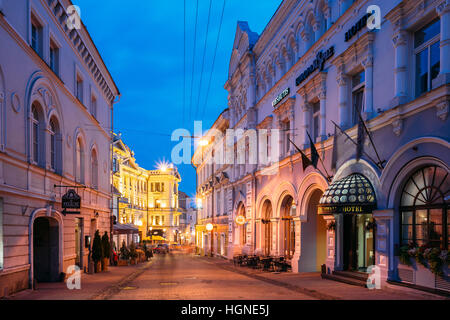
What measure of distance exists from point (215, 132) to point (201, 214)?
15.0 m

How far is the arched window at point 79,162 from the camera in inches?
842

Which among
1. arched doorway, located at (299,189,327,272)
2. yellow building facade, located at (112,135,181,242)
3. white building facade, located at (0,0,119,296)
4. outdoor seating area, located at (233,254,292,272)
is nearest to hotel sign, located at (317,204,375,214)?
arched doorway, located at (299,189,327,272)

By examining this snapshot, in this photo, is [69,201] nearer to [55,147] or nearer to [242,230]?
[55,147]

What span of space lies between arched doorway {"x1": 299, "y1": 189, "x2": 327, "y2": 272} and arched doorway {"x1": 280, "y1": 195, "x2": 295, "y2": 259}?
83.1 inches

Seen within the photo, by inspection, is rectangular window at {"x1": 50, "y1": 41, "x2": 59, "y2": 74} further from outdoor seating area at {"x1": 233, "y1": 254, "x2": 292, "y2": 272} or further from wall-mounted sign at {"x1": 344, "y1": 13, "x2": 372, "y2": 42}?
outdoor seating area at {"x1": 233, "y1": 254, "x2": 292, "y2": 272}

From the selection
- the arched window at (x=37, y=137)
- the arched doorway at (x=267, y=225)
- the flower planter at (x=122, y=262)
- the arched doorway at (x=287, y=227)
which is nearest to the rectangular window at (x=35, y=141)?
the arched window at (x=37, y=137)

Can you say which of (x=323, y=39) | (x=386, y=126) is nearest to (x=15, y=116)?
(x=386, y=126)

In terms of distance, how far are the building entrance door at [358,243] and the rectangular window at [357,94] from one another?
3.92 metres

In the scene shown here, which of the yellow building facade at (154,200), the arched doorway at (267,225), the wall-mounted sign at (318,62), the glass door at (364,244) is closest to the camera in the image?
the glass door at (364,244)

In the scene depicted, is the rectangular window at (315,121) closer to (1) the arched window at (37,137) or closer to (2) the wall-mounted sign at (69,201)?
(2) the wall-mounted sign at (69,201)

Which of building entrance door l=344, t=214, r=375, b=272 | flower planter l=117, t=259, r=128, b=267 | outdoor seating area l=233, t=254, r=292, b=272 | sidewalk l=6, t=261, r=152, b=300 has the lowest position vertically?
flower planter l=117, t=259, r=128, b=267

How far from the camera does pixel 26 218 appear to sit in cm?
1455

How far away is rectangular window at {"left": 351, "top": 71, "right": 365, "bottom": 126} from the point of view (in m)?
17.2

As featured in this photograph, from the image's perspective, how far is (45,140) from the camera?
54.8ft
